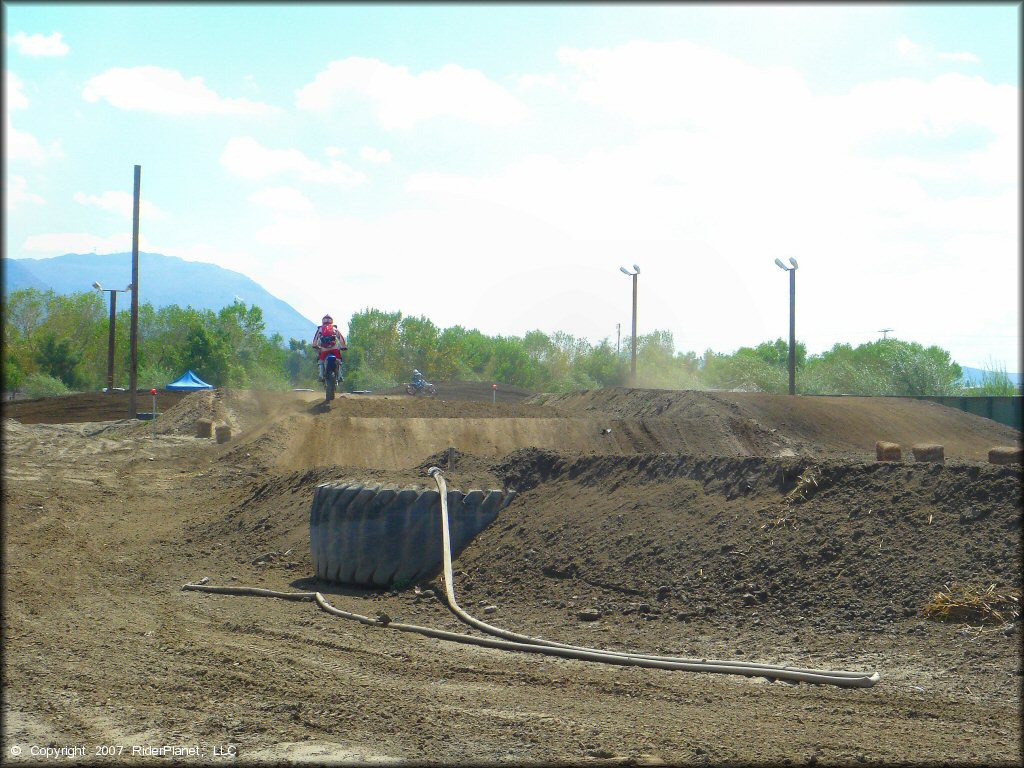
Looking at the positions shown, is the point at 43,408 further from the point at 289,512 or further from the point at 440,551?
the point at 440,551

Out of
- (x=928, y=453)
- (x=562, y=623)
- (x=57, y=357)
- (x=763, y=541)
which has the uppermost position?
(x=57, y=357)

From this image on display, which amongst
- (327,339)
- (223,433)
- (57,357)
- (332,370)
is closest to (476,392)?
(57,357)

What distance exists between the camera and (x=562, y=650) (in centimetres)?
671

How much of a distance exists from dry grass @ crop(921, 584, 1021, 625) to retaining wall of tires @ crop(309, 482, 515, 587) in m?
4.86

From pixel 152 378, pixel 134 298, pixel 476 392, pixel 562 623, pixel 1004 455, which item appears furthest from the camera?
pixel 152 378

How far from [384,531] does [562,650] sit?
3283 mm

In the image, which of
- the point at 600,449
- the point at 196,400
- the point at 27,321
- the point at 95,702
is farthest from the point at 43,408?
the point at 95,702

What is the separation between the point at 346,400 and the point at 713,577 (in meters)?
16.2

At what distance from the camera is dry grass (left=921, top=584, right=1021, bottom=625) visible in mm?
6750

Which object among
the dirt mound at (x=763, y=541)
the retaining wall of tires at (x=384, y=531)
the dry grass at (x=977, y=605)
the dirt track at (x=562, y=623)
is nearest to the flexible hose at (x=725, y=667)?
the dirt track at (x=562, y=623)

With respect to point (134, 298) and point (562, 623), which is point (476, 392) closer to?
point (134, 298)

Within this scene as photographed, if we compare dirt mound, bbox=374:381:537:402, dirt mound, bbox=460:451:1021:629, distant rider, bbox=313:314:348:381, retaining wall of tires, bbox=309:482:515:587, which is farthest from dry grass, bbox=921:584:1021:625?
dirt mound, bbox=374:381:537:402

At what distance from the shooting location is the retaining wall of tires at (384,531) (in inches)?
368

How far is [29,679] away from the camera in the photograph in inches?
224
